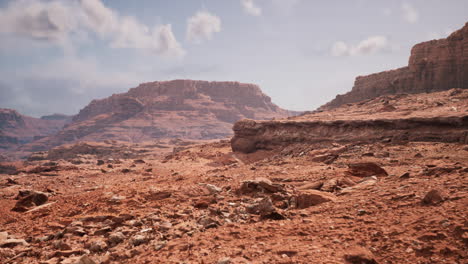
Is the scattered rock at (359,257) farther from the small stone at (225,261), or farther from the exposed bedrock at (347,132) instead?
→ the exposed bedrock at (347,132)

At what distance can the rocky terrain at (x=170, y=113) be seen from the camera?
103 m

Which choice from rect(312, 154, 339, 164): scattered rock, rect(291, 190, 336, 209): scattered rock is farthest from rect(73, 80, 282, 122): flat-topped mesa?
rect(291, 190, 336, 209): scattered rock

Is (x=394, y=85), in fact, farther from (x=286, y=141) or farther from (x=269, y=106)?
(x=269, y=106)

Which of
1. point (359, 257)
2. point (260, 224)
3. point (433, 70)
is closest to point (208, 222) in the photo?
point (260, 224)

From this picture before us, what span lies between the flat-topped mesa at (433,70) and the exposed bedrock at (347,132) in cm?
2805

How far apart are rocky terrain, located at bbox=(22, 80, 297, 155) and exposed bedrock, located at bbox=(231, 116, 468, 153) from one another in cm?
7771

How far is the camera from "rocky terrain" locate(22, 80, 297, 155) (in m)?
103

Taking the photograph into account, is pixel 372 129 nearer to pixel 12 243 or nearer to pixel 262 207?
pixel 262 207

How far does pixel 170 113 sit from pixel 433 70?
97351 mm

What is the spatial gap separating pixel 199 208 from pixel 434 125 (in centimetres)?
1392

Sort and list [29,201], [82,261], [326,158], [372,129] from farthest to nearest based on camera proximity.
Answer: [372,129] < [326,158] < [29,201] < [82,261]

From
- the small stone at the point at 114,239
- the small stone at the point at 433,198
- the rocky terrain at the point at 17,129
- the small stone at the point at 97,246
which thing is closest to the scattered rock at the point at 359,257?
the small stone at the point at 433,198

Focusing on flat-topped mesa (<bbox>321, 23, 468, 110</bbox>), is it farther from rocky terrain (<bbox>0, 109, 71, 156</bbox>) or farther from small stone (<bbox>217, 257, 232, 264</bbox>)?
rocky terrain (<bbox>0, 109, 71, 156</bbox>)

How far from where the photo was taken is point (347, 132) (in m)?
17.3
